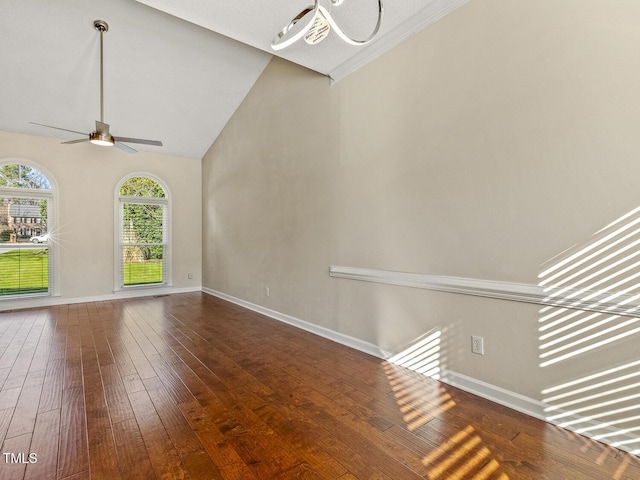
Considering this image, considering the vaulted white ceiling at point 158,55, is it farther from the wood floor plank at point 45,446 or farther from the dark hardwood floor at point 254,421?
the wood floor plank at point 45,446

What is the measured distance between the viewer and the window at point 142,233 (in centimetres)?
600

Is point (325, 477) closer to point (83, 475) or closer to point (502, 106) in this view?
point (83, 475)

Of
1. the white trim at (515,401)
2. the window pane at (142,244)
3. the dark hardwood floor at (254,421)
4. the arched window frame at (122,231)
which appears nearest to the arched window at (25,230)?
the arched window frame at (122,231)

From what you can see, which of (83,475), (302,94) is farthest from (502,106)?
(83,475)

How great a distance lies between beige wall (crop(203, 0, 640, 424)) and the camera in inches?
71.3

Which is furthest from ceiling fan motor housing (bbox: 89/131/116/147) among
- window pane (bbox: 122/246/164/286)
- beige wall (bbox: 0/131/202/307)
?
window pane (bbox: 122/246/164/286)

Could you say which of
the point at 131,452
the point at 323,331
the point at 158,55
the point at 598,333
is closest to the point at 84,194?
the point at 158,55

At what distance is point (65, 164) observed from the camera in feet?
17.6

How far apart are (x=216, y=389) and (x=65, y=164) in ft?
17.3

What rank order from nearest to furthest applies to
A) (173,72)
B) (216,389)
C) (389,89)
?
(216,389) → (389,89) → (173,72)

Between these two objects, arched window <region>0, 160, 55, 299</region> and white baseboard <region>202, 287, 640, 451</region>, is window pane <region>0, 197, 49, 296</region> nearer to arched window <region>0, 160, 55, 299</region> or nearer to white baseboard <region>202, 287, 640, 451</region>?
arched window <region>0, 160, 55, 299</region>

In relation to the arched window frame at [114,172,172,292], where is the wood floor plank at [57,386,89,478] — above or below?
below

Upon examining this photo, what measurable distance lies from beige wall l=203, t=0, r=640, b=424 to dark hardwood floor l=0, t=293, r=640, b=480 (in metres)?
0.43

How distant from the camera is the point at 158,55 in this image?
430cm
